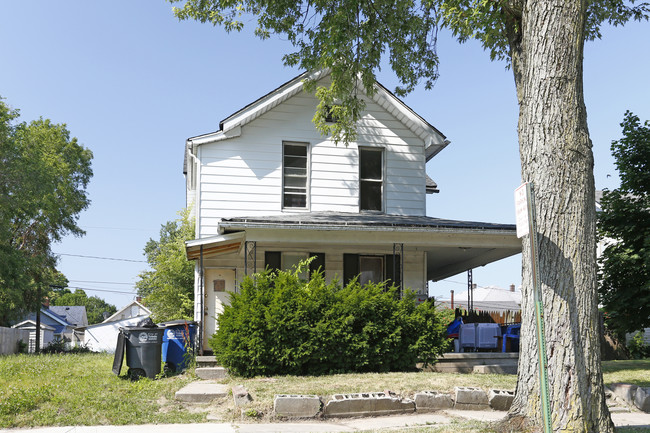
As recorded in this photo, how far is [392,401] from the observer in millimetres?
8914

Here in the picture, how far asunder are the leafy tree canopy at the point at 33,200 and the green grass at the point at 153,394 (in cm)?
1646

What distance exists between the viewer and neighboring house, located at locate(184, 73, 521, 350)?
16.4 m

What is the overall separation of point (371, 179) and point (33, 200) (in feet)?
61.3

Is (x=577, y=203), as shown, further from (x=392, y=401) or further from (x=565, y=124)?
(x=392, y=401)

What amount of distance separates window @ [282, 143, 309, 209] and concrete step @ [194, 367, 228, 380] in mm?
5874

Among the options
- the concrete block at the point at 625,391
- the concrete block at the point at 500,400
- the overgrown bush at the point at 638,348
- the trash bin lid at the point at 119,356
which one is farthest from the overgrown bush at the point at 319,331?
the overgrown bush at the point at 638,348

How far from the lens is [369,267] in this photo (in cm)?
1684

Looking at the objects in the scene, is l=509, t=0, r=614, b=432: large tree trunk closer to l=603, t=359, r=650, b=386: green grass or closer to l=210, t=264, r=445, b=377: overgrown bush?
l=210, t=264, r=445, b=377: overgrown bush

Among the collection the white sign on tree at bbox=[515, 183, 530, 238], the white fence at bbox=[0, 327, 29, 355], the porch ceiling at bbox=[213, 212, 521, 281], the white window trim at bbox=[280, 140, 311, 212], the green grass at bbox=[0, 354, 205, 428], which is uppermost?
the white window trim at bbox=[280, 140, 311, 212]

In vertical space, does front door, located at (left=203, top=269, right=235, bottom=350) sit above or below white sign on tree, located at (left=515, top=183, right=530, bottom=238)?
below

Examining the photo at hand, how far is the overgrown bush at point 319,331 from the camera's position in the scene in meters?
11.6

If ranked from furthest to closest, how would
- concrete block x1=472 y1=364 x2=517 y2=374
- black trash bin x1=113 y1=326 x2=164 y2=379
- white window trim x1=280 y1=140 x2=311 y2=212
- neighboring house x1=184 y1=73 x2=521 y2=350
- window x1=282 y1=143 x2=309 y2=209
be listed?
window x1=282 y1=143 x2=309 y2=209, white window trim x1=280 y1=140 x2=311 y2=212, neighboring house x1=184 y1=73 x2=521 y2=350, concrete block x1=472 y1=364 x2=517 y2=374, black trash bin x1=113 y1=326 x2=164 y2=379

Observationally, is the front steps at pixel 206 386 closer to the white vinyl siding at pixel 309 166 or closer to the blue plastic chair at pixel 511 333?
the white vinyl siding at pixel 309 166

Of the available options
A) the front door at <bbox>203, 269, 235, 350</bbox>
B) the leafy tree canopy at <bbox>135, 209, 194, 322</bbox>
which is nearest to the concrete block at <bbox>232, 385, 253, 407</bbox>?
the front door at <bbox>203, 269, 235, 350</bbox>
